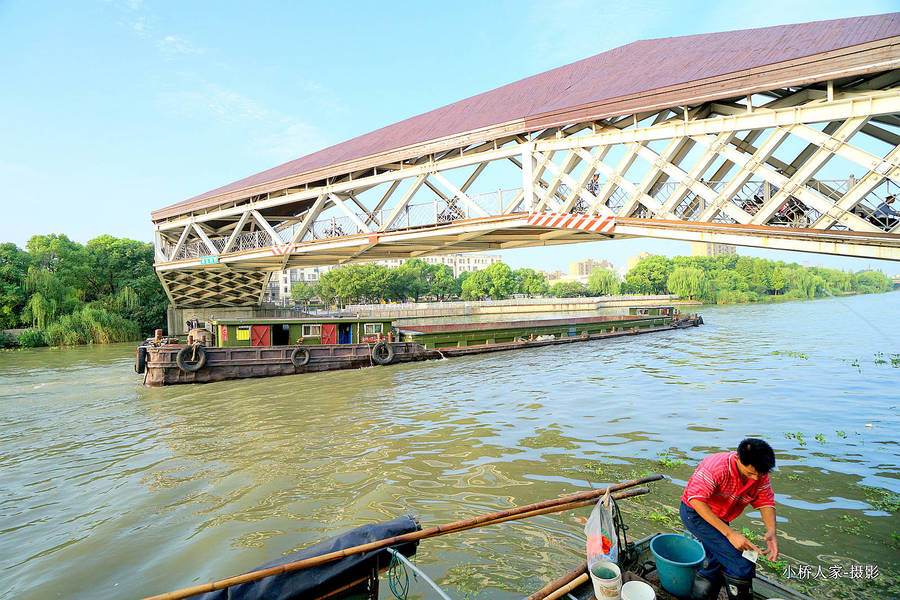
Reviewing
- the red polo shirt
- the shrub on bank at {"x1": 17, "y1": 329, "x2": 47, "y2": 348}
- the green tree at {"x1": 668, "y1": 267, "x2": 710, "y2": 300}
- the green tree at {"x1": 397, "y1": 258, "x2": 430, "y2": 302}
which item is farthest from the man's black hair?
the green tree at {"x1": 668, "y1": 267, "x2": 710, "y2": 300}

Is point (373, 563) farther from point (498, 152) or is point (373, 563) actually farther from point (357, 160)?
point (357, 160)

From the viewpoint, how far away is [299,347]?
65.4 ft

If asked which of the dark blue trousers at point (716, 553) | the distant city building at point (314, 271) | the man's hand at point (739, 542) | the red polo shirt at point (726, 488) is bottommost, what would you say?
the dark blue trousers at point (716, 553)

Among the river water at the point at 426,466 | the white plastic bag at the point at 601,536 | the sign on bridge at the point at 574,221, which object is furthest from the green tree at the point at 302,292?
the white plastic bag at the point at 601,536

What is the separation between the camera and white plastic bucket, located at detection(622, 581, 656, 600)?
3482 millimetres

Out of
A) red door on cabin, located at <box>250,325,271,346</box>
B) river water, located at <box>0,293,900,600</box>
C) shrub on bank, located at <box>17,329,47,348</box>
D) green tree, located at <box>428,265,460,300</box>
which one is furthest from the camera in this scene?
green tree, located at <box>428,265,460,300</box>

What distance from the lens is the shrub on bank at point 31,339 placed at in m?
33.1

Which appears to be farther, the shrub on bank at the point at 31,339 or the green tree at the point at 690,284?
the green tree at the point at 690,284

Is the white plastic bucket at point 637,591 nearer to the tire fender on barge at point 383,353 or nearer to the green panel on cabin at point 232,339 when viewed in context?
the tire fender on barge at point 383,353

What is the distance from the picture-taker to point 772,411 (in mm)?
10859

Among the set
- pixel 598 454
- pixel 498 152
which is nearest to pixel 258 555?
pixel 598 454

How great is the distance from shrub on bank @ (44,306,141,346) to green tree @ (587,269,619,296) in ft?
312

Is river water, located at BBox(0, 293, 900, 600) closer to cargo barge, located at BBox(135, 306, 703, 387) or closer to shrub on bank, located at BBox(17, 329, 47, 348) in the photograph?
cargo barge, located at BBox(135, 306, 703, 387)

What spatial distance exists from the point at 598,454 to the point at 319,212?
18779mm
